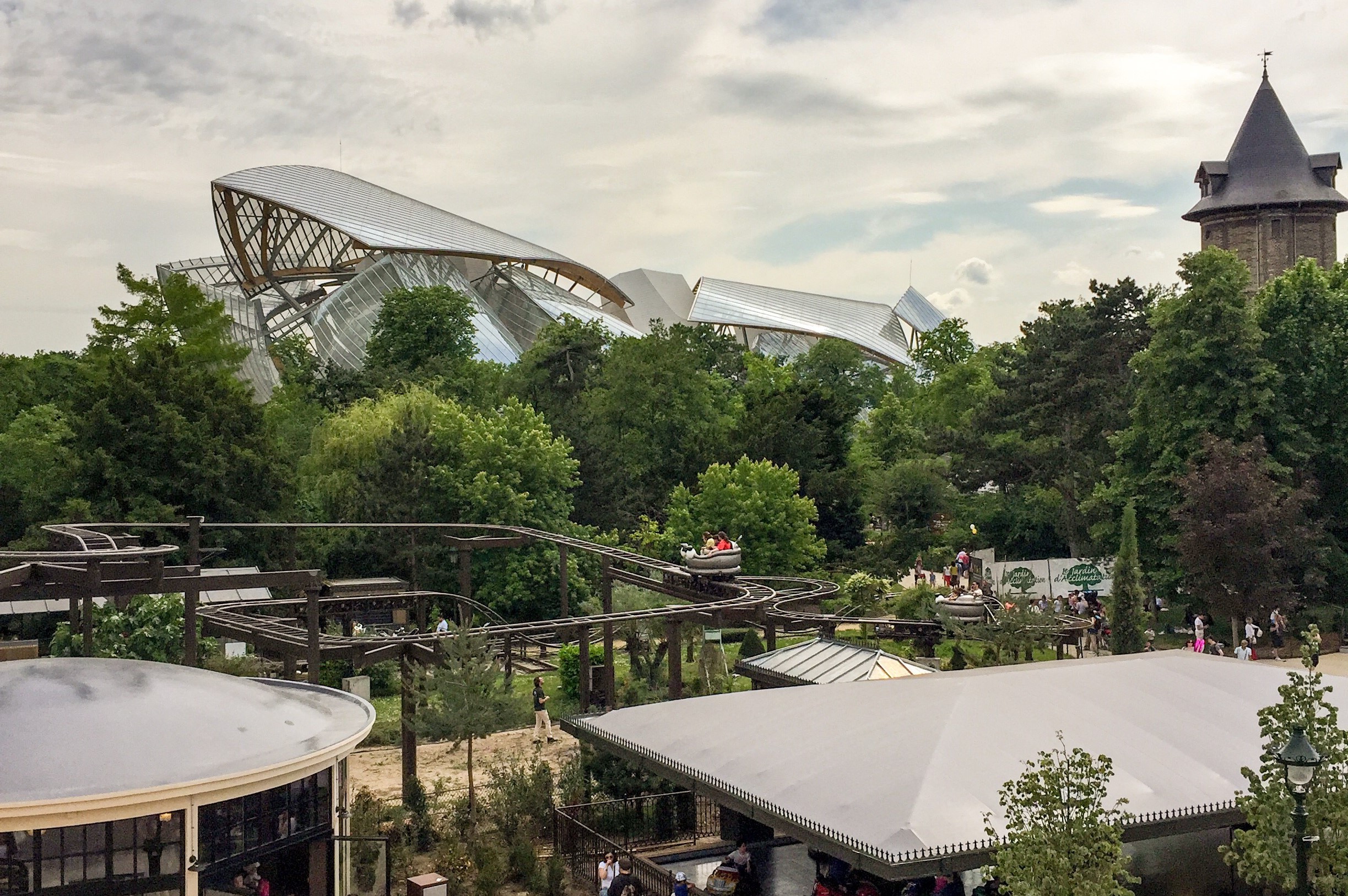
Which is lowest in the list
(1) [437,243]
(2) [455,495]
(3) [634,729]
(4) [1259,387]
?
(3) [634,729]

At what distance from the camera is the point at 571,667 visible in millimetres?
29500

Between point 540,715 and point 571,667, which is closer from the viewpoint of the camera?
point 540,715

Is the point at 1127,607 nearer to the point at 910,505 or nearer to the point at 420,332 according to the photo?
the point at 910,505

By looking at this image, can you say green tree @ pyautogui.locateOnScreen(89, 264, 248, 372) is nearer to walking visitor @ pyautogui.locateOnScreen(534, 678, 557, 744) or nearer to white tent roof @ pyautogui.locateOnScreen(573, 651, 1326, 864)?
walking visitor @ pyautogui.locateOnScreen(534, 678, 557, 744)

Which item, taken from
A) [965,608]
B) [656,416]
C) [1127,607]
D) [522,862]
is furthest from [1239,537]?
[656,416]

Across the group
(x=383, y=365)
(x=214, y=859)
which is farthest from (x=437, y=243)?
(x=214, y=859)

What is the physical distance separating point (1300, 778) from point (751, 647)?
22387 mm

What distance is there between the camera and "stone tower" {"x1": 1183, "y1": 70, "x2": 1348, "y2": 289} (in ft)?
238

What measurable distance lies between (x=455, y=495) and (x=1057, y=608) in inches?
672

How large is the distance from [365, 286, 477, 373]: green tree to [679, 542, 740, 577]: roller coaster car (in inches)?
1449

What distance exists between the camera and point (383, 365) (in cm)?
6353

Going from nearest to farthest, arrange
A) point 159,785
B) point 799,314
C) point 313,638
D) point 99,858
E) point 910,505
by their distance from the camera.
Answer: point 99,858, point 159,785, point 313,638, point 910,505, point 799,314

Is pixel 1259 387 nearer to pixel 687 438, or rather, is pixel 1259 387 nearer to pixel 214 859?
pixel 687 438

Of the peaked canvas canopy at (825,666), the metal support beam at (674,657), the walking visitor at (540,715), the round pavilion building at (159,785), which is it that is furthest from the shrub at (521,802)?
the walking visitor at (540,715)
